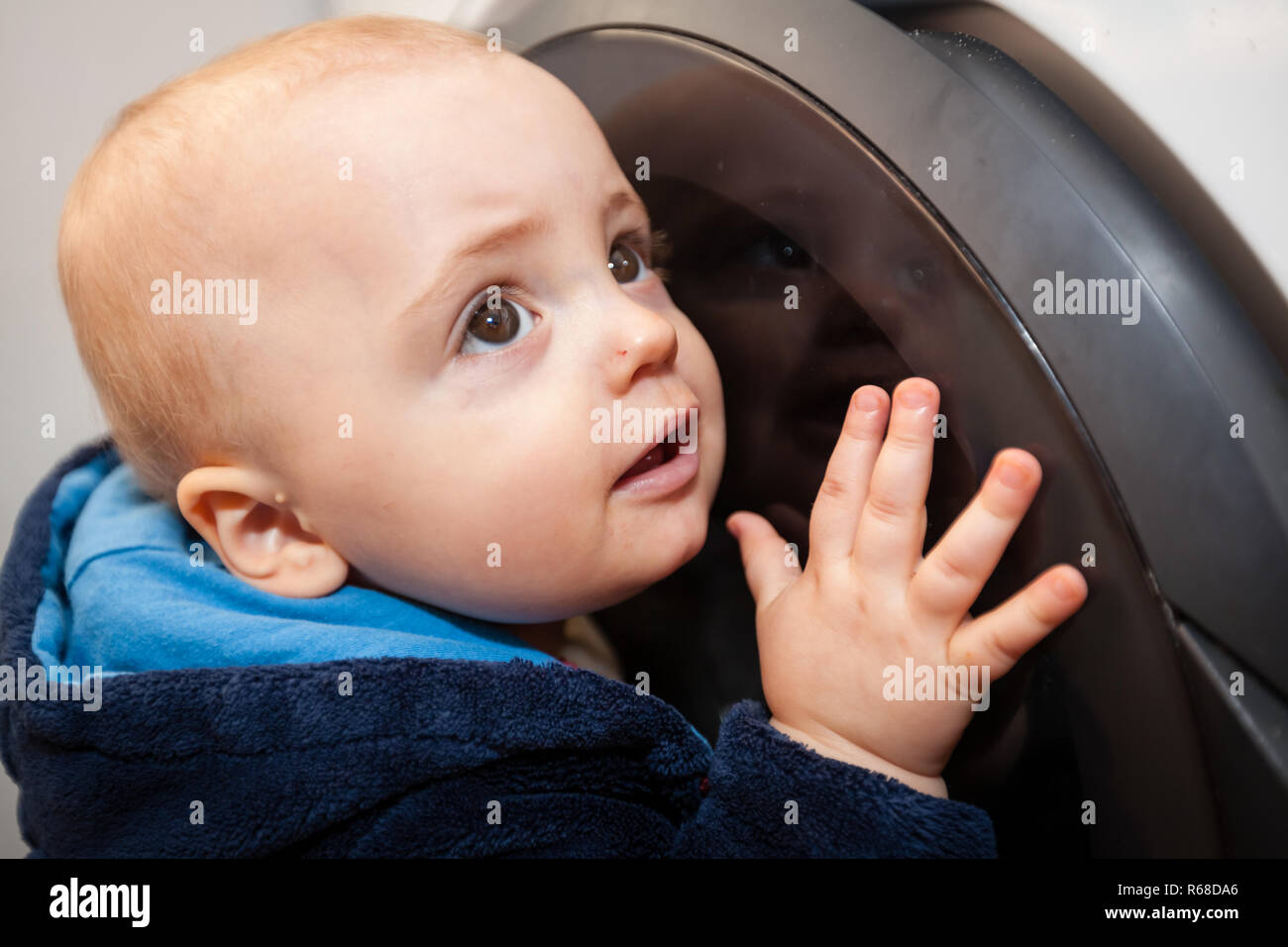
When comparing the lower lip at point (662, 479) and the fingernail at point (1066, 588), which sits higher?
the lower lip at point (662, 479)

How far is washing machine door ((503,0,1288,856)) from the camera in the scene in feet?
1.51

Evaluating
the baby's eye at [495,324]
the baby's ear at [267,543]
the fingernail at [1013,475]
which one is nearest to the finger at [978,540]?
the fingernail at [1013,475]

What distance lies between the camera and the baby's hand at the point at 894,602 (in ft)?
1.65

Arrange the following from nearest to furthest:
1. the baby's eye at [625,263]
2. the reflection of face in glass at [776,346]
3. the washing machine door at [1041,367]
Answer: the washing machine door at [1041,367] < the reflection of face in glass at [776,346] < the baby's eye at [625,263]

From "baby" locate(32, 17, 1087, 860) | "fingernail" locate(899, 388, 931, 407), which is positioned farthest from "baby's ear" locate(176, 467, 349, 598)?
"fingernail" locate(899, 388, 931, 407)

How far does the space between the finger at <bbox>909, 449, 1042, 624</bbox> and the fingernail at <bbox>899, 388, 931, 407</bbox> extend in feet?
0.16

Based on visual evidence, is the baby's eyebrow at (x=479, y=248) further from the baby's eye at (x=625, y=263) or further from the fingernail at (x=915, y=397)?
the fingernail at (x=915, y=397)

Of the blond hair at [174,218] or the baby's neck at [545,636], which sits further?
the baby's neck at [545,636]

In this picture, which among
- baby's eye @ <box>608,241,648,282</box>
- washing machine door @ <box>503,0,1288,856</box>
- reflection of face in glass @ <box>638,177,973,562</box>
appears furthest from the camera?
baby's eye @ <box>608,241,648,282</box>

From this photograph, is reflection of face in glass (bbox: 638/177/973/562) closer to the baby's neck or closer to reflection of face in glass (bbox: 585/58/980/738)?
reflection of face in glass (bbox: 585/58/980/738)

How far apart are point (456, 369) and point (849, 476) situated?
9.5 inches

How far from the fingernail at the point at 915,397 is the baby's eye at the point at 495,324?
8.9 inches
